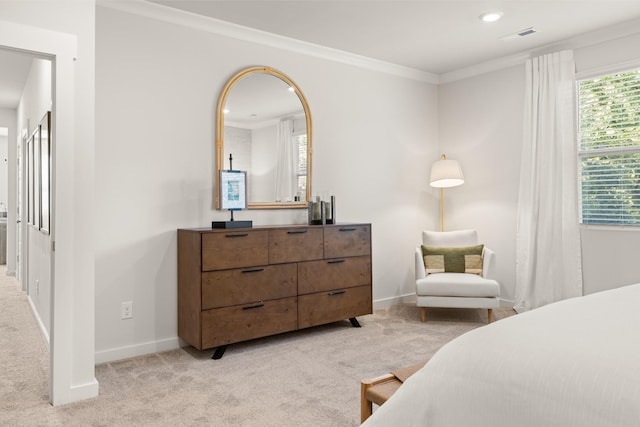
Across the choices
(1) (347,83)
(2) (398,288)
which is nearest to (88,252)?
(1) (347,83)

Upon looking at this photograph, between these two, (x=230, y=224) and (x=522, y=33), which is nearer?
(x=230, y=224)

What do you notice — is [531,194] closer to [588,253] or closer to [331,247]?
[588,253]

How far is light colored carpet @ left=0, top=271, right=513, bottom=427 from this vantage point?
2.32 m

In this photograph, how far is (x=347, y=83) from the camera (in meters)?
4.51

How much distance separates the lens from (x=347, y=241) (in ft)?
12.9

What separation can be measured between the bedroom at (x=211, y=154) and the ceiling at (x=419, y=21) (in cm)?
24

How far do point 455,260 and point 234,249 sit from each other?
85.5 inches

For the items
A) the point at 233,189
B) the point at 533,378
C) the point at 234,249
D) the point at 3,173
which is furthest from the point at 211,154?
the point at 3,173

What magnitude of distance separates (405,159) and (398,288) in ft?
4.49

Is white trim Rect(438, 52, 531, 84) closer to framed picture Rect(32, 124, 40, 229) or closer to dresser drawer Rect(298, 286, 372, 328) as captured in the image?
dresser drawer Rect(298, 286, 372, 328)

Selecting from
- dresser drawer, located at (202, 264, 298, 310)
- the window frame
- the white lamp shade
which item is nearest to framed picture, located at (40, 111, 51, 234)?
dresser drawer, located at (202, 264, 298, 310)

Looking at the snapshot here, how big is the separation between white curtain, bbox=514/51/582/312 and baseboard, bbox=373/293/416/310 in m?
1.07

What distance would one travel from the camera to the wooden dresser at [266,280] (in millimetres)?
3158

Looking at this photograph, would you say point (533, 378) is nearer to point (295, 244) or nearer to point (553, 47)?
point (295, 244)
